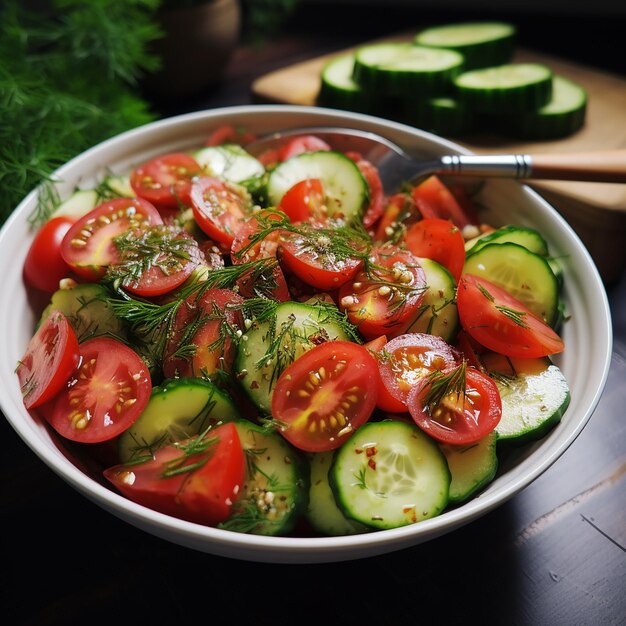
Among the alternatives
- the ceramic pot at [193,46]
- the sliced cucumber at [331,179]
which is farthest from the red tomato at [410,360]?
the ceramic pot at [193,46]

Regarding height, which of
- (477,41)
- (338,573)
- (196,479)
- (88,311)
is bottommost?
(338,573)

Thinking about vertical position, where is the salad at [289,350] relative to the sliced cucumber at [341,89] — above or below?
below

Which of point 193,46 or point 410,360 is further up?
point 193,46

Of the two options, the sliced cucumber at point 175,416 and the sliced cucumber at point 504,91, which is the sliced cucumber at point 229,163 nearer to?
the sliced cucumber at point 175,416

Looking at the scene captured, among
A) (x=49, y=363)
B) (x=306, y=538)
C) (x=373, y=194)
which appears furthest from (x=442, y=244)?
(x=49, y=363)

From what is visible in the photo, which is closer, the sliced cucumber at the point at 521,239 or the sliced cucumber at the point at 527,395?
the sliced cucumber at the point at 527,395

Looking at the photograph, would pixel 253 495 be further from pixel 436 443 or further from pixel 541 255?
pixel 541 255

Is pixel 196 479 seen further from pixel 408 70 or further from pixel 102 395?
pixel 408 70
